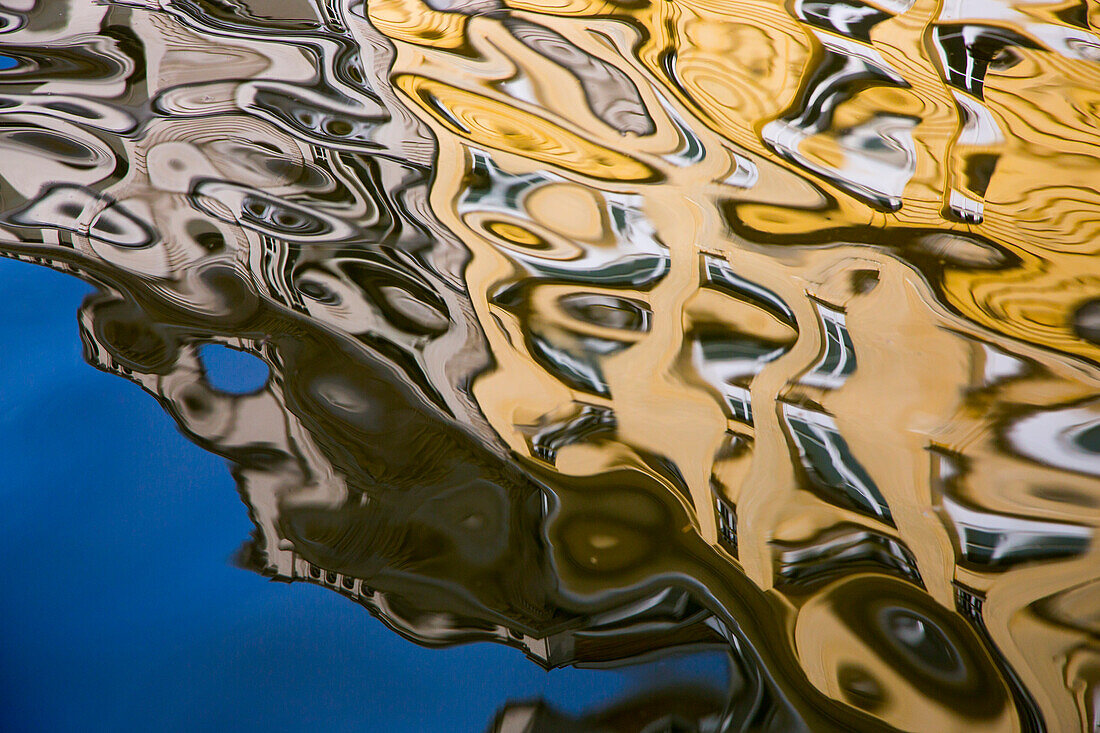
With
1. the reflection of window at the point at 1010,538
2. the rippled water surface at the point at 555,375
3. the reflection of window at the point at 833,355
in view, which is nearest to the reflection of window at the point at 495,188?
the rippled water surface at the point at 555,375

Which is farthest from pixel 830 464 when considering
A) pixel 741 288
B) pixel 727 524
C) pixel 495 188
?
pixel 495 188

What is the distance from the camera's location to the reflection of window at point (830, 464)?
57 centimetres

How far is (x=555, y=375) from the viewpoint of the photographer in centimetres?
66

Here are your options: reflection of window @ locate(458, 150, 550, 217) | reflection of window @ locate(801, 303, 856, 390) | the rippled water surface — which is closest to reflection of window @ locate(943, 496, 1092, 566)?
the rippled water surface

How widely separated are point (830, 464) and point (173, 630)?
473mm

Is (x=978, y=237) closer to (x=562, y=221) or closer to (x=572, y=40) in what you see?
(x=562, y=221)

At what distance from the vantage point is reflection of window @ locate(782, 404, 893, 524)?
0.57 meters

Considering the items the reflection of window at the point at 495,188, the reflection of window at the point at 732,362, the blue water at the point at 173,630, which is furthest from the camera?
→ the reflection of window at the point at 495,188

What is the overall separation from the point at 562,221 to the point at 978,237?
0.42 m

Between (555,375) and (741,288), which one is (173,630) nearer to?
(555,375)

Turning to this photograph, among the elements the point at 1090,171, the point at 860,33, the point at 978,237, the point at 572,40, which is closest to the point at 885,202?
the point at 978,237

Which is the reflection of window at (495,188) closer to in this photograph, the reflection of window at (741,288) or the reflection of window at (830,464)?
the reflection of window at (741,288)

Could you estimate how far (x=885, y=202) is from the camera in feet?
2.72

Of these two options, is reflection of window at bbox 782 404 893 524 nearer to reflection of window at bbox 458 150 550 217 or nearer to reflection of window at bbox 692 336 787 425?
reflection of window at bbox 692 336 787 425
